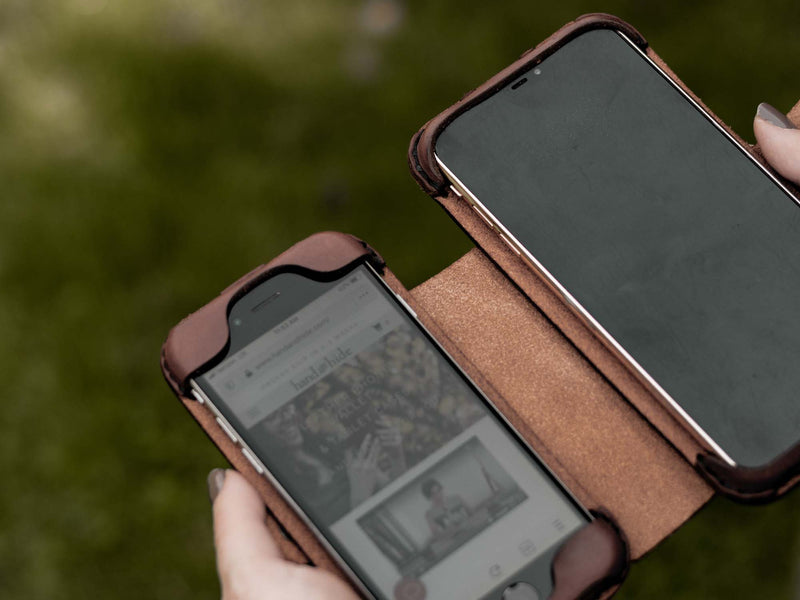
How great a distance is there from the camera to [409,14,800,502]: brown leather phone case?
162 centimetres

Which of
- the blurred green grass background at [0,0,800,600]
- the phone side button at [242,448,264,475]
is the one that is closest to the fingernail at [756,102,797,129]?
the phone side button at [242,448,264,475]

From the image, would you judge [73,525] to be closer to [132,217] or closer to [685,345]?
[132,217]

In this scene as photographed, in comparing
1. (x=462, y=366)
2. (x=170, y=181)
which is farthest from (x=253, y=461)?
(x=170, y=181)

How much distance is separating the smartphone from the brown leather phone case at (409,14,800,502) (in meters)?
0.17

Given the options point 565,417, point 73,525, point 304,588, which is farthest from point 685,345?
point 73,525

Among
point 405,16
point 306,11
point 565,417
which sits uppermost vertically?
point 306,11

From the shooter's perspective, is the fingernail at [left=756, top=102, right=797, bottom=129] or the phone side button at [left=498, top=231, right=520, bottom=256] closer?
the phone side button at [left=498, top=231, right=520, bottom=256]

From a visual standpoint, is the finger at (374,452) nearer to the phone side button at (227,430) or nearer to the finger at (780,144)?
the phone side button at (227,430)

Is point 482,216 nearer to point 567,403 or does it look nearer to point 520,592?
point 567,403

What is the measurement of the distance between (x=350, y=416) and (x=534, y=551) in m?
0.40

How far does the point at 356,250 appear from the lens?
182cm

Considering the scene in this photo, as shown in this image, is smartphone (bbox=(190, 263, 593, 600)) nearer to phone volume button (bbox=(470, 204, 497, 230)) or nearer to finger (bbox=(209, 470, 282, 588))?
finger (bbox=(209, 470, 282, 588))

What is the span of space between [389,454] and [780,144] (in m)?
1.01

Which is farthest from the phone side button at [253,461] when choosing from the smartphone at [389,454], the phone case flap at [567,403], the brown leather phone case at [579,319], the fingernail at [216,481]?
the brown leather phone case at [579,319]
